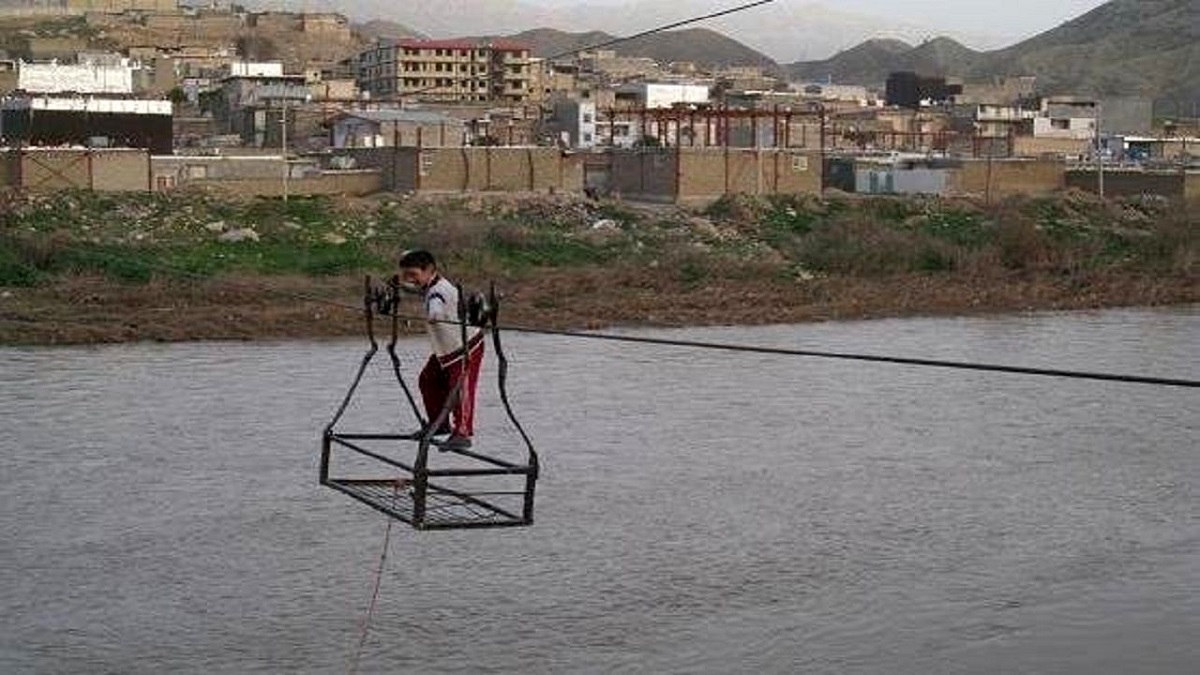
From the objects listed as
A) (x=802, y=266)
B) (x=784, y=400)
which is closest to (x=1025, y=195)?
(x=802, y=266)

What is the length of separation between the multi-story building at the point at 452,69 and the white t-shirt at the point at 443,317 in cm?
9019

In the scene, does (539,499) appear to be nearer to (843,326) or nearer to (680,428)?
(680,428)

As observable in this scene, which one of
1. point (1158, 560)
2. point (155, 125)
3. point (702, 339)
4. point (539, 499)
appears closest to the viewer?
point (1158, 560)

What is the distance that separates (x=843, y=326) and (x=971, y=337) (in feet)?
8.02

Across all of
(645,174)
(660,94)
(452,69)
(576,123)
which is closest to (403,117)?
(645,174)

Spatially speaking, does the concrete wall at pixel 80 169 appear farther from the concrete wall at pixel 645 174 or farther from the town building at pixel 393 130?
the concrete wall at pixel 645 174

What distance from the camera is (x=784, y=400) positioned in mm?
21141

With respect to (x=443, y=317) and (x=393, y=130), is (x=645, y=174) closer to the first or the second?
(x=393, y=130)

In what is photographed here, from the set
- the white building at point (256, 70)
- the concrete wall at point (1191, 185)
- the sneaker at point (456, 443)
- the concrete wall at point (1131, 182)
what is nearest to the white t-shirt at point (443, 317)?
the sneaker at point (456, 443)

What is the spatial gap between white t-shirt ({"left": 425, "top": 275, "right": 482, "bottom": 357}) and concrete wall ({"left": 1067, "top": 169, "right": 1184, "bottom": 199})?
4518 centimetres

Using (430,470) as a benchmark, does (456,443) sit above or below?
above

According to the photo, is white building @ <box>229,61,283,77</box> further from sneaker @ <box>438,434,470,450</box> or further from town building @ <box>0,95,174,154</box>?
sneaker @ <box>438,434,470,450</box>

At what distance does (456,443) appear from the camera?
880 cm

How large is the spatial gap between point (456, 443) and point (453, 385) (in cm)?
30
